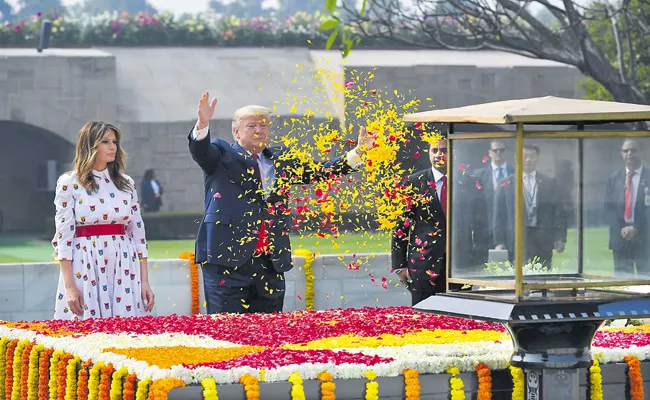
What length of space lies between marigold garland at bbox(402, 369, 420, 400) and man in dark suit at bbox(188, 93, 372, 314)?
2.43m

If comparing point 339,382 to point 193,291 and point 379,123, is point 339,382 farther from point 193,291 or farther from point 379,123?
point 193,291

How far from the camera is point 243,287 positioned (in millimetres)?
8062

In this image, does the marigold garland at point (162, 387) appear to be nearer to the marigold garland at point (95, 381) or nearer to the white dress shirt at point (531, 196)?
the marigold garland at point (95, 381)

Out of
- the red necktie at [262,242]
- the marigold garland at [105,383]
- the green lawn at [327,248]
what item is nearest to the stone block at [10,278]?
the green lawn at [327,248]

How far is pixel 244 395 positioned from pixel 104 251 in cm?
279

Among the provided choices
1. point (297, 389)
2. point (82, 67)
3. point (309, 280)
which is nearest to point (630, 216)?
point (297, 389)

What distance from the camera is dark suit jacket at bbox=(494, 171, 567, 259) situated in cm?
557

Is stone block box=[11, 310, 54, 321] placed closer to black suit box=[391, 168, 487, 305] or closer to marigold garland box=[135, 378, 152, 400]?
black suit box=[391, 168, 487, 305]

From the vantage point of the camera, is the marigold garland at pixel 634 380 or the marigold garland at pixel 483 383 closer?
the marigold garland at pixel 483 383

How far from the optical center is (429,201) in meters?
8.27

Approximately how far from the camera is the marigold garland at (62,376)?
629 centimetres

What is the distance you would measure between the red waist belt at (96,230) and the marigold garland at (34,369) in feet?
4.31

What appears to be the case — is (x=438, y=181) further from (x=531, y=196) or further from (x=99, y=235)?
(x=531, y=196)

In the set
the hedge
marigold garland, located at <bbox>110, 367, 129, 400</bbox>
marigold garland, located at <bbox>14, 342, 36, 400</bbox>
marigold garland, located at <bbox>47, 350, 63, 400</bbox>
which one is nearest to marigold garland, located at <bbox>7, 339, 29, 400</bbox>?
marigold garland, located at <bbox>14, 342, 36, 400</bbox>
